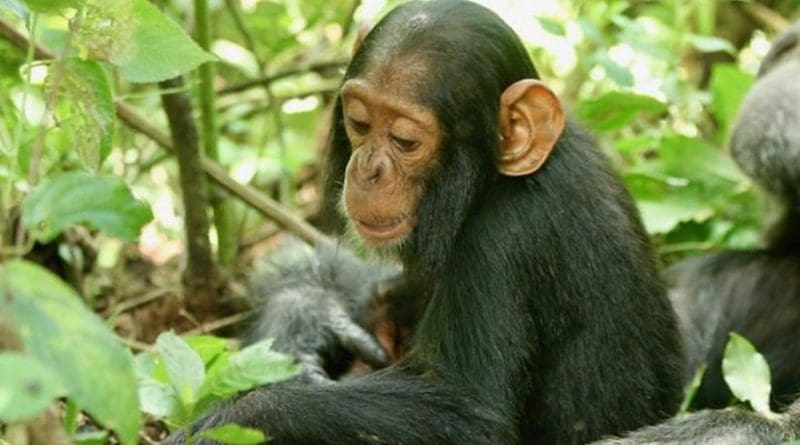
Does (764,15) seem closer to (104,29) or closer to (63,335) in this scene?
(104,29)

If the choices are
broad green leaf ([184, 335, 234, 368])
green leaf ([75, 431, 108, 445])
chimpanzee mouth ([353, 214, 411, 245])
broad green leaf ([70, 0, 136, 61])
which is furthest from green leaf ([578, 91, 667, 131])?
green leaf ([75, 431, 108, 445])

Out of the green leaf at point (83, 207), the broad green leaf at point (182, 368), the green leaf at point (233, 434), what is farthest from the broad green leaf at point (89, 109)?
the green leaf at point (233, 434)

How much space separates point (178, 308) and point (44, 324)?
396cm

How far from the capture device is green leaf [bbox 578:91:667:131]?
246 inches

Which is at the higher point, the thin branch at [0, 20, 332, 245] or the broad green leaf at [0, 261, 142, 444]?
the broad green leaf at [0, 261, 142, 444]

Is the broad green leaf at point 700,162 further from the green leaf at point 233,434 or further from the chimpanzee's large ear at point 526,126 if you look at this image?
the green leaf at point 233,434

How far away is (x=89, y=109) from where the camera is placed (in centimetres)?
373

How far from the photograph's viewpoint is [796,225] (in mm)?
6199

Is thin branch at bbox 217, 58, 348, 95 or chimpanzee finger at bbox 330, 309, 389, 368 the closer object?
chimpanzee finger at bbox 330, 309, 389, 368

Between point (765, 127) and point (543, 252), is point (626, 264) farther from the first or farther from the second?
point (765, 127)

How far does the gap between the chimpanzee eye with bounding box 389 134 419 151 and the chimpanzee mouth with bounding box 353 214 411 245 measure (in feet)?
0.76

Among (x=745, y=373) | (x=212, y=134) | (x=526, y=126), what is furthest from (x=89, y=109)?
(x=212, y=134)

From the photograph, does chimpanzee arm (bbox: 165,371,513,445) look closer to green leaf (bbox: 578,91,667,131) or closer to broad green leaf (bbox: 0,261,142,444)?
broad green leaf (bbox: 0,261,142,444)

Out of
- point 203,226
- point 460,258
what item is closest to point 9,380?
point 460,258
